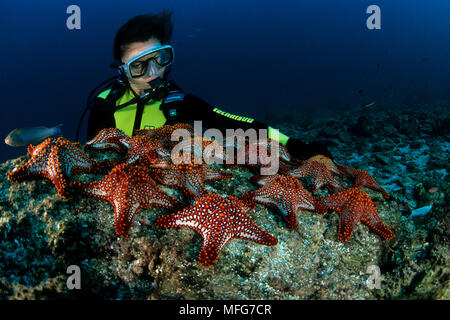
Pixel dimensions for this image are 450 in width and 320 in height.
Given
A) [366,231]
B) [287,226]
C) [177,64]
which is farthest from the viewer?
[177,64]

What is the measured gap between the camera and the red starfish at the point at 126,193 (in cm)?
245

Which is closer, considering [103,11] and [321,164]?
[321,164]

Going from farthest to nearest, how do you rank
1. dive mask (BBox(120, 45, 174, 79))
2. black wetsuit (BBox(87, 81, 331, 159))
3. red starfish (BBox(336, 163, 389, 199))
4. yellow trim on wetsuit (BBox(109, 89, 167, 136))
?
yellow trim on wetsuit (BBox(109, 89, 167, 136)) → black wetsuit (BBox(87, 81, 331, 159)) → dive mask (BBox(120, 45, 174, 79)) → red starfish (BBox(336, 163, 389, 199))

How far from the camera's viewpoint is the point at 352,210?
3014 millimetres

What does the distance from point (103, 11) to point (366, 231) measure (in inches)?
6757

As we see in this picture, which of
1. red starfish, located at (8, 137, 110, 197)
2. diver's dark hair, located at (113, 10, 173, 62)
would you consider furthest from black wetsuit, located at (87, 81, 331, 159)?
red starfish, located at (8, 137, 110, 197)

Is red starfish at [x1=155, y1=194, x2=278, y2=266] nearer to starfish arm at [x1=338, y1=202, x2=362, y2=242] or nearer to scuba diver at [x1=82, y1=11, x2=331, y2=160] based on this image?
starfish arm at [x1=338, y1=202, x2=362, y2=242]

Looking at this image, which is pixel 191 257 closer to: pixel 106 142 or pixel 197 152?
pixel 197 152

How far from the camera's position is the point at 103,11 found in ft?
443

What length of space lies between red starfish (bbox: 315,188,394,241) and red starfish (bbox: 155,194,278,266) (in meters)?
1.04

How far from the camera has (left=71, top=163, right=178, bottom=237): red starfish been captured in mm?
2445

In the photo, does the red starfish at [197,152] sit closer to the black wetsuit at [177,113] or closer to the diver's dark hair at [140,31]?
the black wetsuit at [177,113]

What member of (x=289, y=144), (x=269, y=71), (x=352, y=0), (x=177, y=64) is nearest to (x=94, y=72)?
(x=177, y=64)
